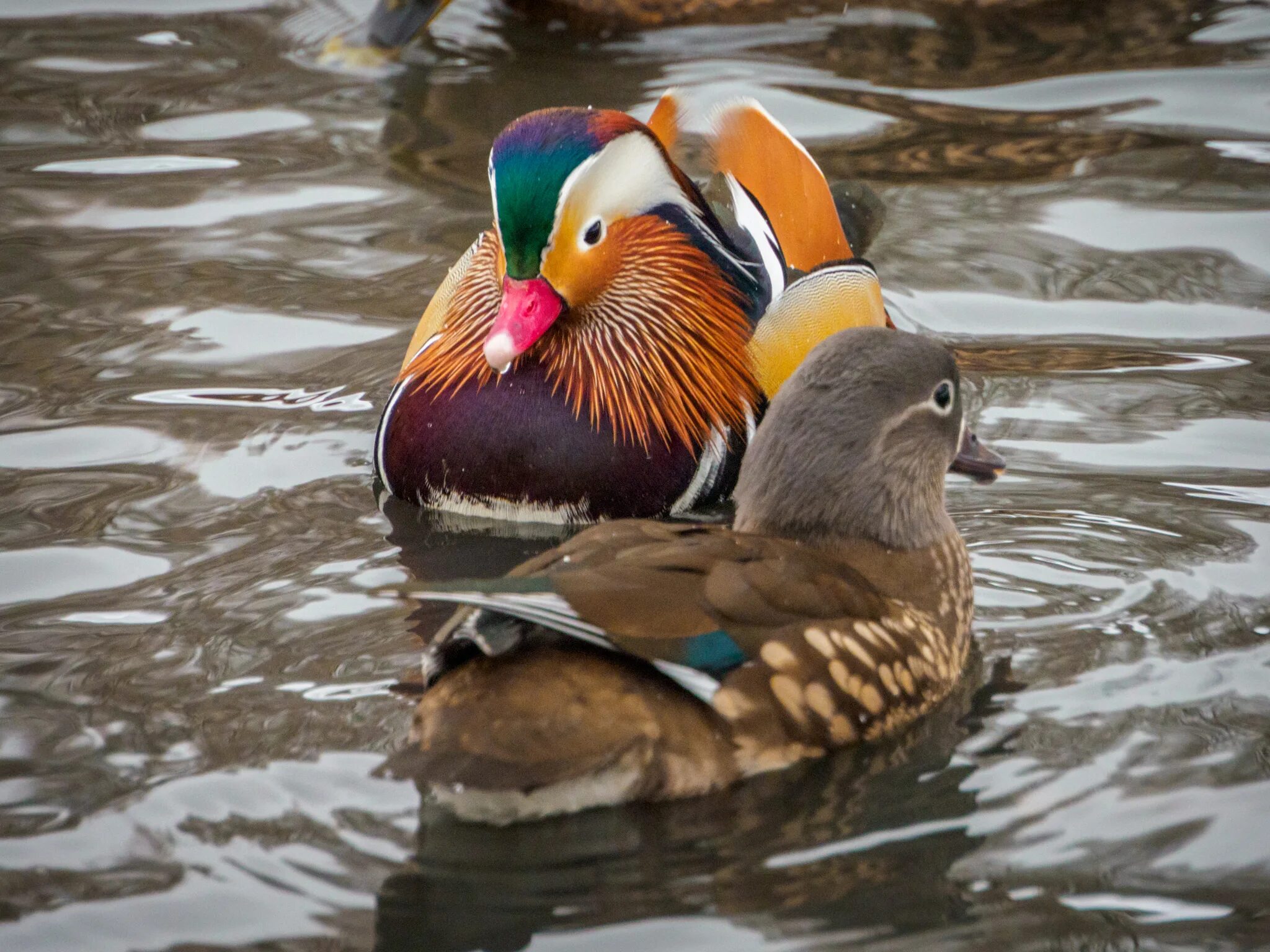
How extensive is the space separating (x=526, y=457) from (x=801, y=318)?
908 mm

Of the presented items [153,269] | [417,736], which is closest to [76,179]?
[153,269]

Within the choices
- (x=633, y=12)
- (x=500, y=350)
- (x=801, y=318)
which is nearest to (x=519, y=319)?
(x=500, y=350)

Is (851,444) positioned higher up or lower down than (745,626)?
higher up

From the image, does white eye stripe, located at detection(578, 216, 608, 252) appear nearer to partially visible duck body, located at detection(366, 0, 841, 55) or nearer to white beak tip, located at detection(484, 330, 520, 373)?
white beak tip, located at detection(484, 330, 520, 373)

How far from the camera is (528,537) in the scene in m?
4.49

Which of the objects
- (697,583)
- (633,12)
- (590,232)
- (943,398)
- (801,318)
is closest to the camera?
(697,583)

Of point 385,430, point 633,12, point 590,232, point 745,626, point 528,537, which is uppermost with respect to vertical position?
point 633,12

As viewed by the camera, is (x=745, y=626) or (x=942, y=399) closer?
(x=745, y=626)

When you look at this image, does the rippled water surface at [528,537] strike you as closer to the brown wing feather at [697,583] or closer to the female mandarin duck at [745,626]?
the female mandarin duck at [745,626]

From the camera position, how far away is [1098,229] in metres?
6.09

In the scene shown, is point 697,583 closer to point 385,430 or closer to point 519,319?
point 519,319

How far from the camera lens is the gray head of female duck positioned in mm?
3605

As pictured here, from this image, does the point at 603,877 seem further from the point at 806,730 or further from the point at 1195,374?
the point at 1195,374

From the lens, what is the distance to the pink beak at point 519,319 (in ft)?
14.2
